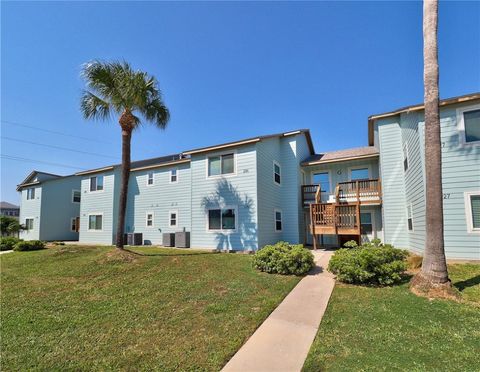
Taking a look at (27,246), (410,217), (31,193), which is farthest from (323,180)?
(31,193)

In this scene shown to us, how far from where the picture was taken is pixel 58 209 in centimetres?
2427

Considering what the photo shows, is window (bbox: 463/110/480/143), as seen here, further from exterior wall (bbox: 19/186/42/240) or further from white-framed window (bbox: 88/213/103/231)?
exterior wall (bbox: 19/186/42/240)

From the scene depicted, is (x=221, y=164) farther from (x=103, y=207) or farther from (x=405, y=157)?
(x=103, y=207)

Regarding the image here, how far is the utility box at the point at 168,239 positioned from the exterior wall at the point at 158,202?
3.04ft

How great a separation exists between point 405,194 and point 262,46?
9.78 m

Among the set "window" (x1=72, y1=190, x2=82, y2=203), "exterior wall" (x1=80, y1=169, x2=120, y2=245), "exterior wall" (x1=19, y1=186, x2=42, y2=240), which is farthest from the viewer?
"window" (x1=72, y1=190, x2=82, y2=203)

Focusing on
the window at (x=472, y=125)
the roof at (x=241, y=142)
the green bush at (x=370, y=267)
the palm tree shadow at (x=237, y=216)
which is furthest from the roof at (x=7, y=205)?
the window at (x=472, y=125)

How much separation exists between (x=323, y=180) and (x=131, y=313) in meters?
14.3

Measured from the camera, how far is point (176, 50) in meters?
11.9

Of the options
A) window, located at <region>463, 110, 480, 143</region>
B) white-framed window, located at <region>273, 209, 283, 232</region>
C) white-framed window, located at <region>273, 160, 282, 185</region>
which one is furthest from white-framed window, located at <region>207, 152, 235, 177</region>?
window, located at <region>463, 110, 480, 143</region>

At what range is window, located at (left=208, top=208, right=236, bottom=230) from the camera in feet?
44.1

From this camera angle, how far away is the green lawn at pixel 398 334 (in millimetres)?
3295

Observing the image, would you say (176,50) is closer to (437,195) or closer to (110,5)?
(110,5)

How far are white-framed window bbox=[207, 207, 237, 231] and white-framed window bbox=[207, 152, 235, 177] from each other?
2.04 metres
